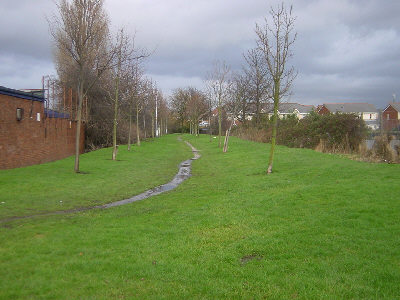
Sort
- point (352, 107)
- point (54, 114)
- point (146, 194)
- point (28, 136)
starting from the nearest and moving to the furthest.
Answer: point (146, 194)
point (28, 136)
point (54, 114)
point (352, 107)

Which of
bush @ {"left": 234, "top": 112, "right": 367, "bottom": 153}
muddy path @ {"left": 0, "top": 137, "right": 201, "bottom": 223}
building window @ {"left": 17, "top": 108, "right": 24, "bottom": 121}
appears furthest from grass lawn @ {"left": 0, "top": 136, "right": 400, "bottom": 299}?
bush @ {"left": 234, "top": 112, "right": 367, "bottom": 153}

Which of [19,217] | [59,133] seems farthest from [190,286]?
[59,133]

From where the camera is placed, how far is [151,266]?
5.61m

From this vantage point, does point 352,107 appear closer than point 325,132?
No

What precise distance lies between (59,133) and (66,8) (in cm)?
1021

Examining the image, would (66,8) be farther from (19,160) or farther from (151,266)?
(151,266)

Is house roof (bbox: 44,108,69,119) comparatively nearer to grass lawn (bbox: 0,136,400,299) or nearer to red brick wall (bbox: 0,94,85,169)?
red brick wall (bbox: 0,94,85,169)

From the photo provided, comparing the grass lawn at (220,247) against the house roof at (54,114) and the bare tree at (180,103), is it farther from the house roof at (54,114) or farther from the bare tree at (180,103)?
the bare tree at (180,103)

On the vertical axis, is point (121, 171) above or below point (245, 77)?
below

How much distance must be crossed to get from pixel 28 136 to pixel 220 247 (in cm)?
1650

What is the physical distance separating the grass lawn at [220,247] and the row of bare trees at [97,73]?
27.2 ft

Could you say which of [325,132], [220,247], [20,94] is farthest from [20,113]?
[325,132]

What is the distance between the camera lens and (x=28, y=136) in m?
19.8

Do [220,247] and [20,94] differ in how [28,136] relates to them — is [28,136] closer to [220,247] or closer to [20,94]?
[20,94]
